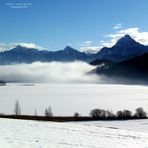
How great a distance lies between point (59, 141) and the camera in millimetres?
21609

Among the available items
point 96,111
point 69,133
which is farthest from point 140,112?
point 69,133

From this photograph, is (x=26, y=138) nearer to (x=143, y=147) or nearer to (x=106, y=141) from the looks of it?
(x=106, y=141)

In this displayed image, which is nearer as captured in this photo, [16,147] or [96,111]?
[16,147]

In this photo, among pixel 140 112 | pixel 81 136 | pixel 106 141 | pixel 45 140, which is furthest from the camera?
pixel 140 112

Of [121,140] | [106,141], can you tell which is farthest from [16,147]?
[121,140]

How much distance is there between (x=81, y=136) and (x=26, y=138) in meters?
4.97

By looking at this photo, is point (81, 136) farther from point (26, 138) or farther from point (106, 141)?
point (26, 138)

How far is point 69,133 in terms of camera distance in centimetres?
2619

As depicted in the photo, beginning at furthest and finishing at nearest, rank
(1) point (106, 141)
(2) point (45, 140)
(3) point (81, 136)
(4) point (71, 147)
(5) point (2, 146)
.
Result: (3) point (81, 136)
(1) point (106, 141)
(2) point (45, 140)
(4) point (71, 147)
(5) point (2, 146)

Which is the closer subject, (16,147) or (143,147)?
(16,147)

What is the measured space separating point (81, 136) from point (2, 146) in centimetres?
856

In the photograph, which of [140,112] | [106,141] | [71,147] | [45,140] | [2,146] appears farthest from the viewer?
[140,112]

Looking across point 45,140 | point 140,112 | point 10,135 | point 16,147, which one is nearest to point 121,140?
point 45,140

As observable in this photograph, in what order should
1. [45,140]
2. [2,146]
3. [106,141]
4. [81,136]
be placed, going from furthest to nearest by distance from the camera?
[81,136] → [106,141] → [45,140] → [2,146]
